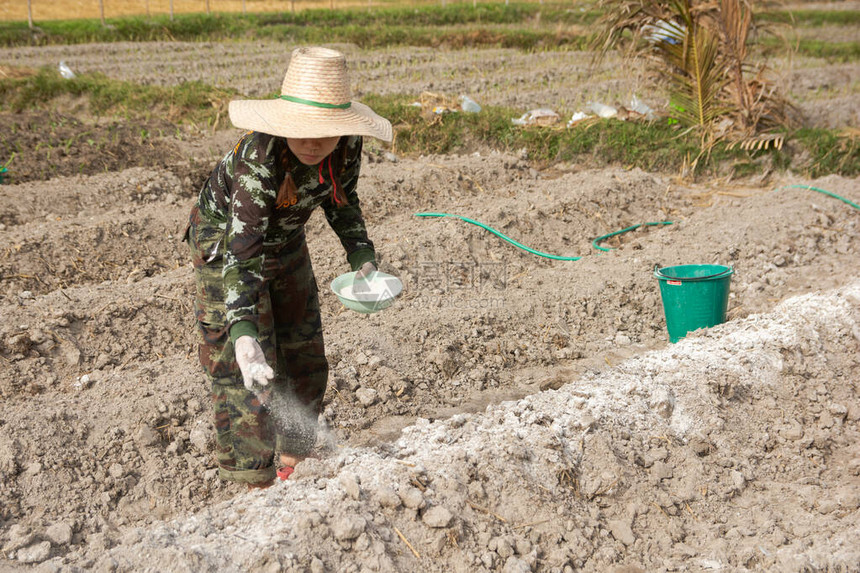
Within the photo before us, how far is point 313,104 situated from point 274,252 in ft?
1.85

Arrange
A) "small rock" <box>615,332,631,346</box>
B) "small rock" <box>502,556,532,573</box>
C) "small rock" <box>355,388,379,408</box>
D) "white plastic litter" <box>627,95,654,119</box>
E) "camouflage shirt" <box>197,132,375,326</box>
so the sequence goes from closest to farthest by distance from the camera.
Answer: "camouflage shirt" <box>197,132,375,326</box>, "small rock" <box>502,556,532,573</box>, "small rock" <box>355,388,379,408</box>, "small rock" <box>615,332,631,346</box>, "white plastic litter" <box>627,95,654,119</box>

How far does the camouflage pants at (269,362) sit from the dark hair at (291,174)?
0.84ft

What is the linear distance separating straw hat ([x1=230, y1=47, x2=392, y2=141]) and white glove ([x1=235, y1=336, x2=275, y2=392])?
0.63 meters

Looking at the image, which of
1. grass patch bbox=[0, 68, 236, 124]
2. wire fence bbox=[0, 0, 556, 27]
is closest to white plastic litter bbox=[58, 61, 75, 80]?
grass patch bbox=[0, 68, 236, 124]

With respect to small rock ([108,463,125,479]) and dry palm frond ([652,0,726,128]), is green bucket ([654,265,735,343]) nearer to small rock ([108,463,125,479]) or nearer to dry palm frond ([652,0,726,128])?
small rock ([108,463,125,479])

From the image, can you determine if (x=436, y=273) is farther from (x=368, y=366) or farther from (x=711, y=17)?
(x=711, y=17)

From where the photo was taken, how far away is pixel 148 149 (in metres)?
6.92

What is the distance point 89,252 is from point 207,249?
2807mm

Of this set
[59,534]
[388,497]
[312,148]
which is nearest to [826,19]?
[312,148]

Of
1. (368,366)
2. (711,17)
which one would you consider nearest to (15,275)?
(368,366)

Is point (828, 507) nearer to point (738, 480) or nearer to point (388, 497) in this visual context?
point (738, 480)

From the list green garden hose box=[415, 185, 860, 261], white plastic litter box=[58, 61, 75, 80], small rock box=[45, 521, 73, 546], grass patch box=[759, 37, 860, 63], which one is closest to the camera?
small rock box=[45, 521, 73, 546]

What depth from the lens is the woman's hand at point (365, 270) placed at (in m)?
2.90

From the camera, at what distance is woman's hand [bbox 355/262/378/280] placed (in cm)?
290
